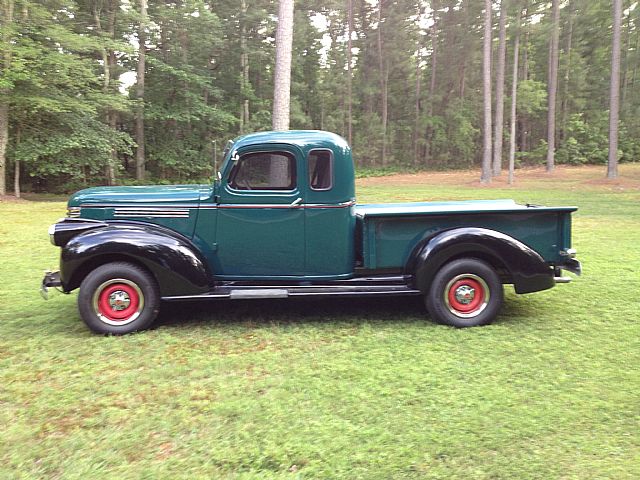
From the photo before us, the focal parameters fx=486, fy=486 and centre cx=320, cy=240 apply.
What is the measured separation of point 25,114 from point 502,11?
24338 millimetres

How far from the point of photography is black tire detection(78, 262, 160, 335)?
4.34 meters

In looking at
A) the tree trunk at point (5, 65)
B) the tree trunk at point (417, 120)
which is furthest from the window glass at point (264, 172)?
the tree trunk at point (417, 120)

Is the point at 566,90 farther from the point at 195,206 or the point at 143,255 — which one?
the point at 143,255

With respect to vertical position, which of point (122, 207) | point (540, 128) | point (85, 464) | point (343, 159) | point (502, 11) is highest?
point (502, 11)

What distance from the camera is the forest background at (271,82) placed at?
19562 mm

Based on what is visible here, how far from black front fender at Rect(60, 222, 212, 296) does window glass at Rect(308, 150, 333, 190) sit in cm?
130

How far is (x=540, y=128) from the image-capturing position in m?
48.2

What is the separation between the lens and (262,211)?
14.9ft

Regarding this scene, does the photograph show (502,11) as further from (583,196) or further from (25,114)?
(25,114)

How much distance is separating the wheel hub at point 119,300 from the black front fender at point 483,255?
2650 mm

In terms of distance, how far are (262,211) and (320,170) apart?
67 cm

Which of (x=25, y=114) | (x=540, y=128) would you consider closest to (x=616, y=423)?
(x=25, y=114)

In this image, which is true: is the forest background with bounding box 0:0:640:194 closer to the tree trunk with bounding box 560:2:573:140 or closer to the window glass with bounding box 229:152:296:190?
the tree trunk with bounding box 560:2:573:140

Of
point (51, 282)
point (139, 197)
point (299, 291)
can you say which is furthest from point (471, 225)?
point (51, 282)
